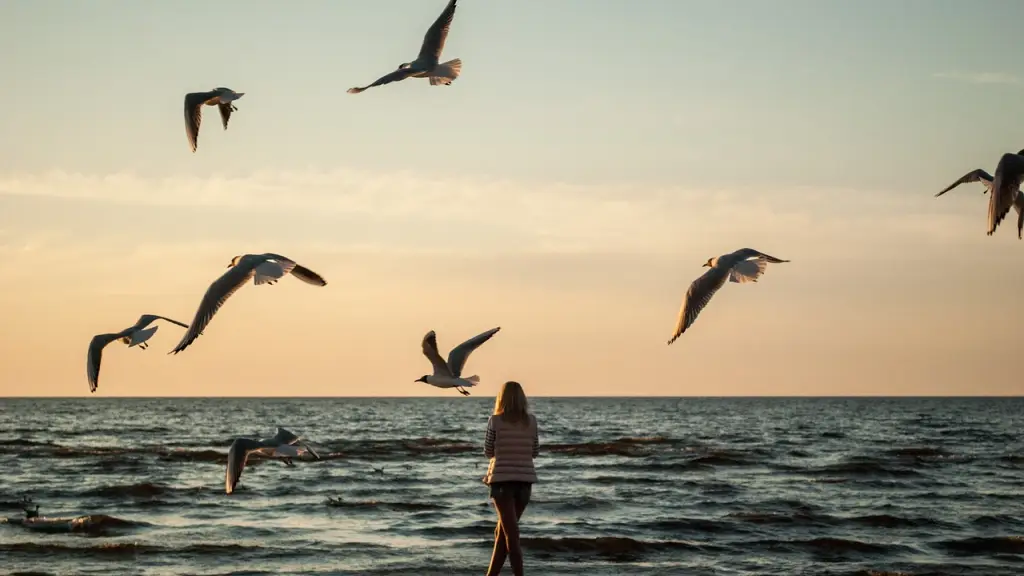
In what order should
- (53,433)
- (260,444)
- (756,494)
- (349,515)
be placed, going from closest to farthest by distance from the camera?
1. (260,444)
2. (349,515)
3. (756,494)
4. (53,433)

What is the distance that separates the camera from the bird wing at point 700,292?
36.1 ft

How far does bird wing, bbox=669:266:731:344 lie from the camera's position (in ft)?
36.1

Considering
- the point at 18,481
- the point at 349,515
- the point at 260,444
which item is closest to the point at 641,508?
the point at 349,515

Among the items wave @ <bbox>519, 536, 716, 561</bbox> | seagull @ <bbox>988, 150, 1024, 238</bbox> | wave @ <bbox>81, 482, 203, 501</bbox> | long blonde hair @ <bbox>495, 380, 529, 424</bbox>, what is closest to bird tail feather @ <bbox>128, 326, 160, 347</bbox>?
wave @ <bbox>519, 536, 716, 561</bbox>

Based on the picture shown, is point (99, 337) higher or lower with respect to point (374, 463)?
higher

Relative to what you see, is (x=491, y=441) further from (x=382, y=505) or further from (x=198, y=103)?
(x=382, y=505)

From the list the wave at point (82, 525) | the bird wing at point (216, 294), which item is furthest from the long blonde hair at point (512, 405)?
the wave at point (82, 525)

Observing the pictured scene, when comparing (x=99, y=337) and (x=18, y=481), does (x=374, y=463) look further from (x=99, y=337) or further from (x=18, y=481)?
(x=99, y=337)

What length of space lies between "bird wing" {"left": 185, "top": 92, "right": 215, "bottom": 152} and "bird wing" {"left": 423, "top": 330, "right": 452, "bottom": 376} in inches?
168

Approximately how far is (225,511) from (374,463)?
34.1 ft

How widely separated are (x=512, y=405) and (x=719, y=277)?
2738mm

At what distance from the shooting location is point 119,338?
14164 millimetres

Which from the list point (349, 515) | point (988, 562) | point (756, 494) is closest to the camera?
point (988, 562)

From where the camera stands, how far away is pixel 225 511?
62.6 ft
